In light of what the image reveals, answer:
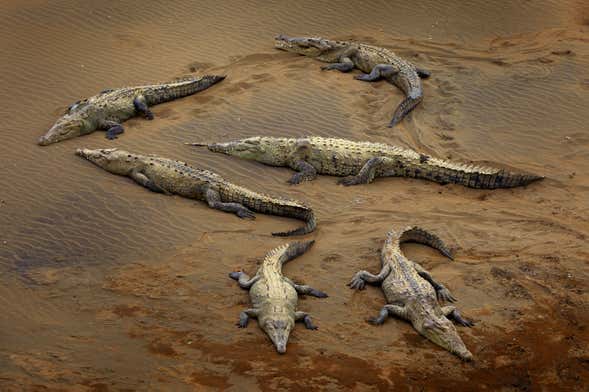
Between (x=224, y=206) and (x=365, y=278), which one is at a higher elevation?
(x=224, y=206)

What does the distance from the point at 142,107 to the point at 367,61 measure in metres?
4.05

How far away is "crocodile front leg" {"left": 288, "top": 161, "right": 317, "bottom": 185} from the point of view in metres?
11.2

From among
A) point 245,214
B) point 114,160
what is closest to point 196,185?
point 245,214

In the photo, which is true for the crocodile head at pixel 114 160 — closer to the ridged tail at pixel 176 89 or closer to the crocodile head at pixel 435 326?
the ridged tail at pixel 176 89

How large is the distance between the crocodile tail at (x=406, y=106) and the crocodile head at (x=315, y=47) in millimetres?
2139

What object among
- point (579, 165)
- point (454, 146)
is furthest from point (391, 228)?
point (579, 165)

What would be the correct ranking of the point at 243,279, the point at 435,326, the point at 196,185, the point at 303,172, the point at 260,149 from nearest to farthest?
the point at 435,326
the point at 243,279
the point at 196,185
the point at 303,172
the point at 260,149

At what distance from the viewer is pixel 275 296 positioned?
827 cm

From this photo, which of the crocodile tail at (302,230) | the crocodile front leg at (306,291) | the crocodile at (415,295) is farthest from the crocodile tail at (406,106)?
the crocodile front leg at (306,291)

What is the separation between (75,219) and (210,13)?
7.12 metres

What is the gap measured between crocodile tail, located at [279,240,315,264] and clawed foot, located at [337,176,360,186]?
6.05 feet

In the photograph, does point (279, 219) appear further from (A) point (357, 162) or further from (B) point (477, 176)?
(B) point (477, 176)

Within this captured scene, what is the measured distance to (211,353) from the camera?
761cm

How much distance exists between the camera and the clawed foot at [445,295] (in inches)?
340
